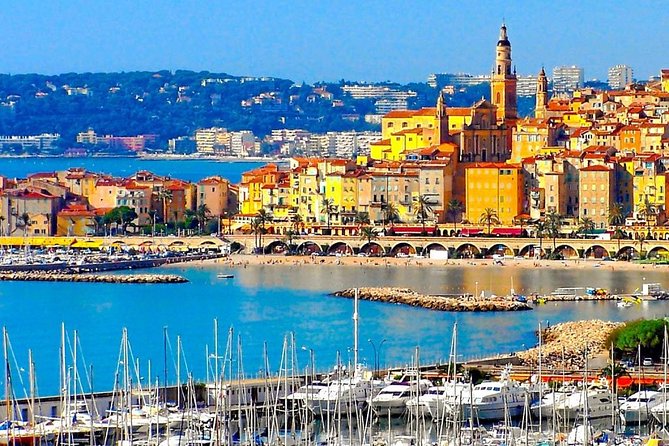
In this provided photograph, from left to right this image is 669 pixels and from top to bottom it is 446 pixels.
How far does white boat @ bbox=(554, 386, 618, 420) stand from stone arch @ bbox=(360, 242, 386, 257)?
101ft

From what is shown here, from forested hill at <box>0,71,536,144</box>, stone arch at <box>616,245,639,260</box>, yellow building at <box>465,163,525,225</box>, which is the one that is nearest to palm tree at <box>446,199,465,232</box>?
yellow building at <box>465,163,525,225</box>

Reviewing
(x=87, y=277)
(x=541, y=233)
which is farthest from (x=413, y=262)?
(x=87, y=277)

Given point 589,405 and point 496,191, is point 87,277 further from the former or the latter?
point 589,405

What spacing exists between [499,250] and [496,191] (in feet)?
10.4

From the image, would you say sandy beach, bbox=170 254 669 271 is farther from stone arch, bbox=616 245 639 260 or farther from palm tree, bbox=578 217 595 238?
palm tree, bbox=578 217 595 238

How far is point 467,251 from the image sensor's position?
56312 mm

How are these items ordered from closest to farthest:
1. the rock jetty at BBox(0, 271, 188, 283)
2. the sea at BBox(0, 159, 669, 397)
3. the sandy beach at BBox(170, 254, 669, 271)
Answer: the sea at BBox(0, 159, 669, 397), the rock jetty at BBox(0, 271, 188, 283), the sandy beach at BBox(170, 254, 669, 271)

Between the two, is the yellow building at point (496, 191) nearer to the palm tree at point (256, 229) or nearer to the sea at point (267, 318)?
the sea at point (267, 318)

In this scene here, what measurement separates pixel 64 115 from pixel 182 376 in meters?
144

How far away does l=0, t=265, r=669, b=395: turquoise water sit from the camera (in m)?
35.5

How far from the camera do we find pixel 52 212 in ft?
204

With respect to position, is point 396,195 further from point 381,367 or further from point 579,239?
point 381,367

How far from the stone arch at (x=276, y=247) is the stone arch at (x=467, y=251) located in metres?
4.99

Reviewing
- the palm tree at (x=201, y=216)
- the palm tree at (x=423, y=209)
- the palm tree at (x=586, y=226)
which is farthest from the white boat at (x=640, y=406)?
the palm tree at (x=201, y=216)
